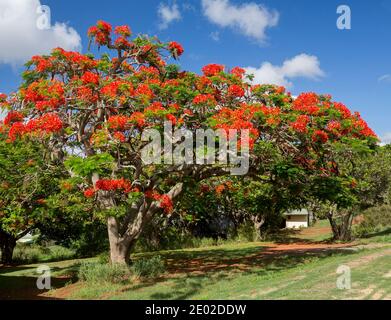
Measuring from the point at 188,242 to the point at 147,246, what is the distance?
10.7ft

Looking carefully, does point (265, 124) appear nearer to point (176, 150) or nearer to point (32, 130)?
point (176, 150)

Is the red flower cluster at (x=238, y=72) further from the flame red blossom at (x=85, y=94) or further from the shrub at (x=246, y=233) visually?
the shrub at (x=246, y=233)

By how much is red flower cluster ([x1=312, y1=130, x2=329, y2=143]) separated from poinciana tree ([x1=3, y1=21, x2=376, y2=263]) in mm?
31

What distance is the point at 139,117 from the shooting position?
12867 mm

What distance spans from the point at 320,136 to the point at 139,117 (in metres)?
5.63

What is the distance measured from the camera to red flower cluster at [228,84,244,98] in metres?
14.5

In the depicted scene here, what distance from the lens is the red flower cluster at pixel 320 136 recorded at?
44.5 feet

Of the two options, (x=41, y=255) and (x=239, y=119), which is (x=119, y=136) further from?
(x=41, y=255)

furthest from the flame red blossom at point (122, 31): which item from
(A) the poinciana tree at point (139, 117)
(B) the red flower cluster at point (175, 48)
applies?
(B) the red flower cluster at point (175, 48)

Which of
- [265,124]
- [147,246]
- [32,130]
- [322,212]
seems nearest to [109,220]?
[32,130]

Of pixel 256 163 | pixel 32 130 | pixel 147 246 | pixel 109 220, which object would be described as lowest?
pixel 147 246

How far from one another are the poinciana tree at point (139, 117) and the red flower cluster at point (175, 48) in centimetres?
4

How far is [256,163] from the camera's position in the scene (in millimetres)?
14703
